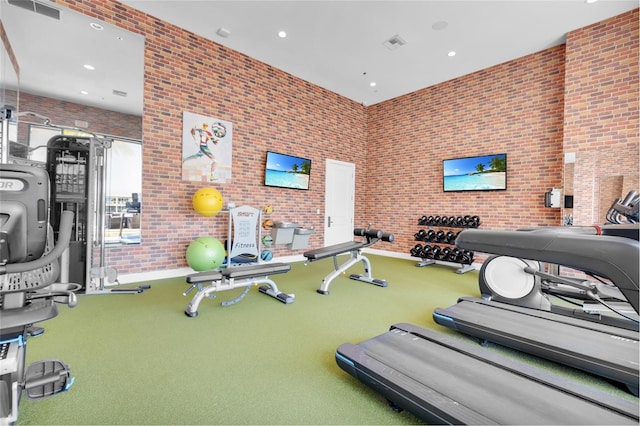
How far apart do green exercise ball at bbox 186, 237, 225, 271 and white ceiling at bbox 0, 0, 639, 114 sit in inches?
88.5

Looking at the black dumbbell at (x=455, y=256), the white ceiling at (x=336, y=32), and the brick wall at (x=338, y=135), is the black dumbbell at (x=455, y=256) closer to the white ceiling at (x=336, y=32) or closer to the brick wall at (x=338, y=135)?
the brick wall at (x=338, y=135)

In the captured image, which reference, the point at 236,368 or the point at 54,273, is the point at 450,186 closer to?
the point at 236,368

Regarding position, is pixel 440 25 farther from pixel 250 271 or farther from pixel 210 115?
pixel 250 271

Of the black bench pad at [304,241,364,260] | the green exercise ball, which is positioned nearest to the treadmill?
the black bench pad at [304,241,364,260]

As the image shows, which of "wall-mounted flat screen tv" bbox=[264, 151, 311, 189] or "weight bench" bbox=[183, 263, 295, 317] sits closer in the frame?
"weight bench" bbox=[183, 263, 295, 317]

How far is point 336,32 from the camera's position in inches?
192

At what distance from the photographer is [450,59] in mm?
5656

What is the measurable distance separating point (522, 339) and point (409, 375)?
122 centimetres

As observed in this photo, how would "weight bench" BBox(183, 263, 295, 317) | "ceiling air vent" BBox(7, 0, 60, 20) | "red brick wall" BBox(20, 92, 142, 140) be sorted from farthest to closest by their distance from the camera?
"red brick wall" BBox(20, 92, 142, 140) < "ceiling air vent" BBox(7, 0, 60, 20) < "weight bench" BBox(183, 263, 295, 317)

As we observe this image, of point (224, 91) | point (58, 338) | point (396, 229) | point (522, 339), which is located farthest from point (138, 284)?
point (396, 229)

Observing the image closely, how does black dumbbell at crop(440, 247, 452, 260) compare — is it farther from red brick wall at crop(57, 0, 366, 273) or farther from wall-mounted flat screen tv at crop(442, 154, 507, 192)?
red brick wall at crop(57, 0, 366, 273)

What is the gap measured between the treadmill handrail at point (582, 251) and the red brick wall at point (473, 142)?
562 cm

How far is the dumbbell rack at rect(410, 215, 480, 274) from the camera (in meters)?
5.77

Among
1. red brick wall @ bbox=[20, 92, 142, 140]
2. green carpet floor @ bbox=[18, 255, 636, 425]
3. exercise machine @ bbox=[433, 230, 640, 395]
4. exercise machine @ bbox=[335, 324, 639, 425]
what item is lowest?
green carpet floor @ bbox=[18, 255, 636, 425]
